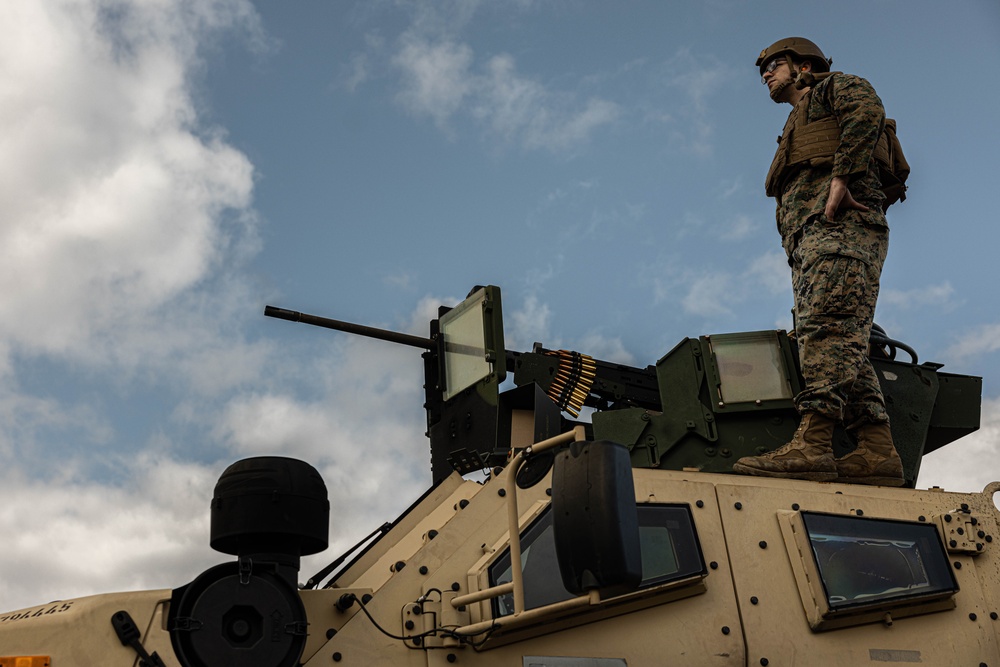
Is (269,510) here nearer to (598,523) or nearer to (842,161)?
(598,523)

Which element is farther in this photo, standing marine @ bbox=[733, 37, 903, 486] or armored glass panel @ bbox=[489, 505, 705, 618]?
standing marine @ bbox=[733, 37, 903, 486]

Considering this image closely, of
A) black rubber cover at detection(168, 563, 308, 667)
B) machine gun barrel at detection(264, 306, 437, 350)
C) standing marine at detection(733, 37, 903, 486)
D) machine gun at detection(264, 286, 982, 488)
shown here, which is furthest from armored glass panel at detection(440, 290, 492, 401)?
black rubber cover at detection(168, 563, 308, 667)

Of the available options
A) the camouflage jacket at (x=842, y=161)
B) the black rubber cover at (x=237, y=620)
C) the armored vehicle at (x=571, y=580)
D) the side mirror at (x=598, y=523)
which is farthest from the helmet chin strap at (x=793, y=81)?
the black rubber cover at (x=237, y=620)

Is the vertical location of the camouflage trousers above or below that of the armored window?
above

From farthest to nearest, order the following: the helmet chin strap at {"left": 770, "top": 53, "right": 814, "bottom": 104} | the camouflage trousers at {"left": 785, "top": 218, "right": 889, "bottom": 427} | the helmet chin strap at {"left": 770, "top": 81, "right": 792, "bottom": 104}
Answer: the helmet chin strap at {"left": 770, "top": 81, "right": 792, "bottom": 104} → the helmet chin strap at {"left": 770, "top": 53, "right": 814, "bottom": 104} → the camouflage trousers at {"left": 785, "top": 218, "right": 889, "bottom": 427}

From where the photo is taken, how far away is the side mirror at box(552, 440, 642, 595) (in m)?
3.27

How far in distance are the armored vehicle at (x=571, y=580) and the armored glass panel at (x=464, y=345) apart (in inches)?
49.4

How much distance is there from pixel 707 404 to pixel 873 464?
1.03 meters

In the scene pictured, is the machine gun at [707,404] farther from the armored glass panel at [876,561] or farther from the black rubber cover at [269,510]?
the black rubber cover at [269,510]

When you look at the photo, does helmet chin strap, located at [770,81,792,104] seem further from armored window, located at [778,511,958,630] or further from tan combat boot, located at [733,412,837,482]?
armored window, located at [778,511,958,630]

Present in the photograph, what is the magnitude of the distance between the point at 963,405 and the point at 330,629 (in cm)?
434

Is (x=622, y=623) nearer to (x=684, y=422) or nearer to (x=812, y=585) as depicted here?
(x=812, y=585)

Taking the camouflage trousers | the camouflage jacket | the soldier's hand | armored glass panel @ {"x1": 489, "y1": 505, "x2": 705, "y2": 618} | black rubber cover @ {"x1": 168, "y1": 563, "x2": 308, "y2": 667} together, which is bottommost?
black rubber cover @ {"x1": 168, "y1": 563, "x2": 308, "y2": 667}

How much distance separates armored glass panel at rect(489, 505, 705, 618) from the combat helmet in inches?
126
